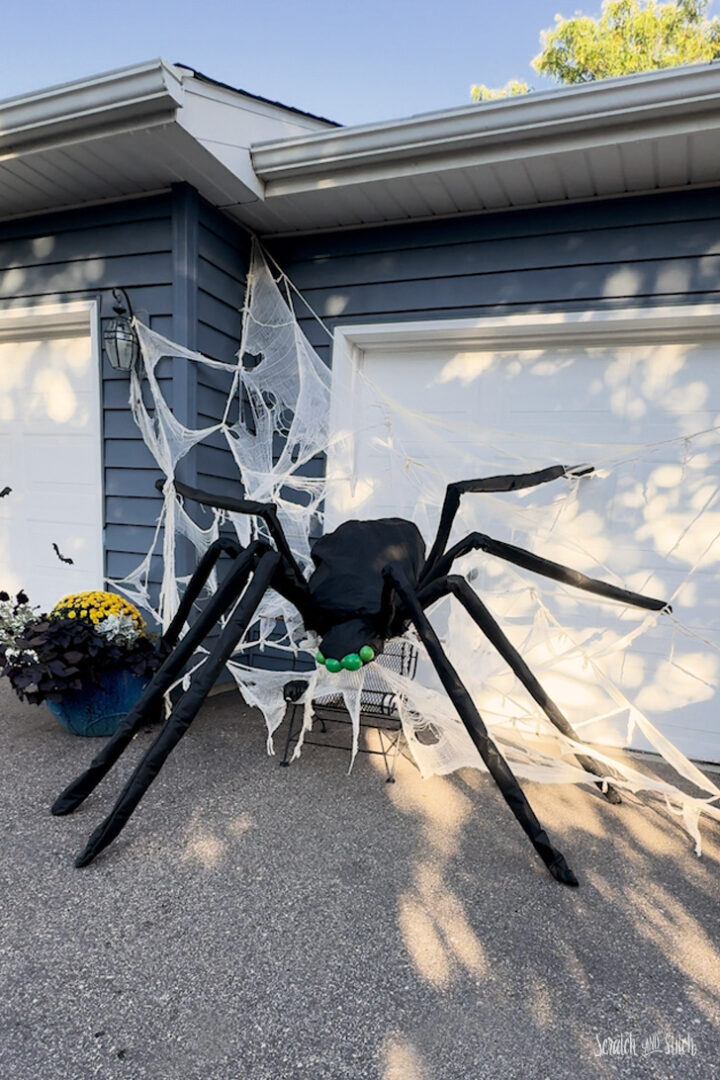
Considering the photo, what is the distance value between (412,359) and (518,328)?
598 millimetres

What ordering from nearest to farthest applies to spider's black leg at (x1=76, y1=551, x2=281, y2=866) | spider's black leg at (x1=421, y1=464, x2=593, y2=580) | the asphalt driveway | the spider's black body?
the asphalt driveway < spider's black leg at (x1=76, y1=551, x2=281, y2=866) < the spider's black body < spider's black leg at (x1=421, y1=464, x2=593, y2=580)

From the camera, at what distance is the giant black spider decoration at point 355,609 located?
1.77 m

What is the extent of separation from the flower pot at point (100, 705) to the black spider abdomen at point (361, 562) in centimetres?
112

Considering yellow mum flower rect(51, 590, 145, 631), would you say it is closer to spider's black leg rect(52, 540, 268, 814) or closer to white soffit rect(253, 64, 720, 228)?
spider's black leg rect(52, 540, 268, 814)

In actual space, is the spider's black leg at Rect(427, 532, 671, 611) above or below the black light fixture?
below

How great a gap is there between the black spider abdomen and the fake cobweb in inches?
15.3

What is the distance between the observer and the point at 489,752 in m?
1.76

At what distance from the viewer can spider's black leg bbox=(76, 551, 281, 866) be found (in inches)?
67.1

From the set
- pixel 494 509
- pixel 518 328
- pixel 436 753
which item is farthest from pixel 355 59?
pixel 436 753

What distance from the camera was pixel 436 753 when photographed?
88.4 inches

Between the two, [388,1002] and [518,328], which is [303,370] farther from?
[388,1002]

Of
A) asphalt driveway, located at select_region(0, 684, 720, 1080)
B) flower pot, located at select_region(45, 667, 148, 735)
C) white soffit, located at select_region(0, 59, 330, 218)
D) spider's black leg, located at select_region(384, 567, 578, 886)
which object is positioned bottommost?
asphalt driveway, located at select_region(0, 684, 720, 1080)

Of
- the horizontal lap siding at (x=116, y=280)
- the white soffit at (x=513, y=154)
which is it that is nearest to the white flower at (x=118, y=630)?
the horizontal lap siding at (x=116, y=280)

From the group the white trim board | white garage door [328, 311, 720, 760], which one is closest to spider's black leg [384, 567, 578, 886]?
white garage door [328, 311, 720, 760]
